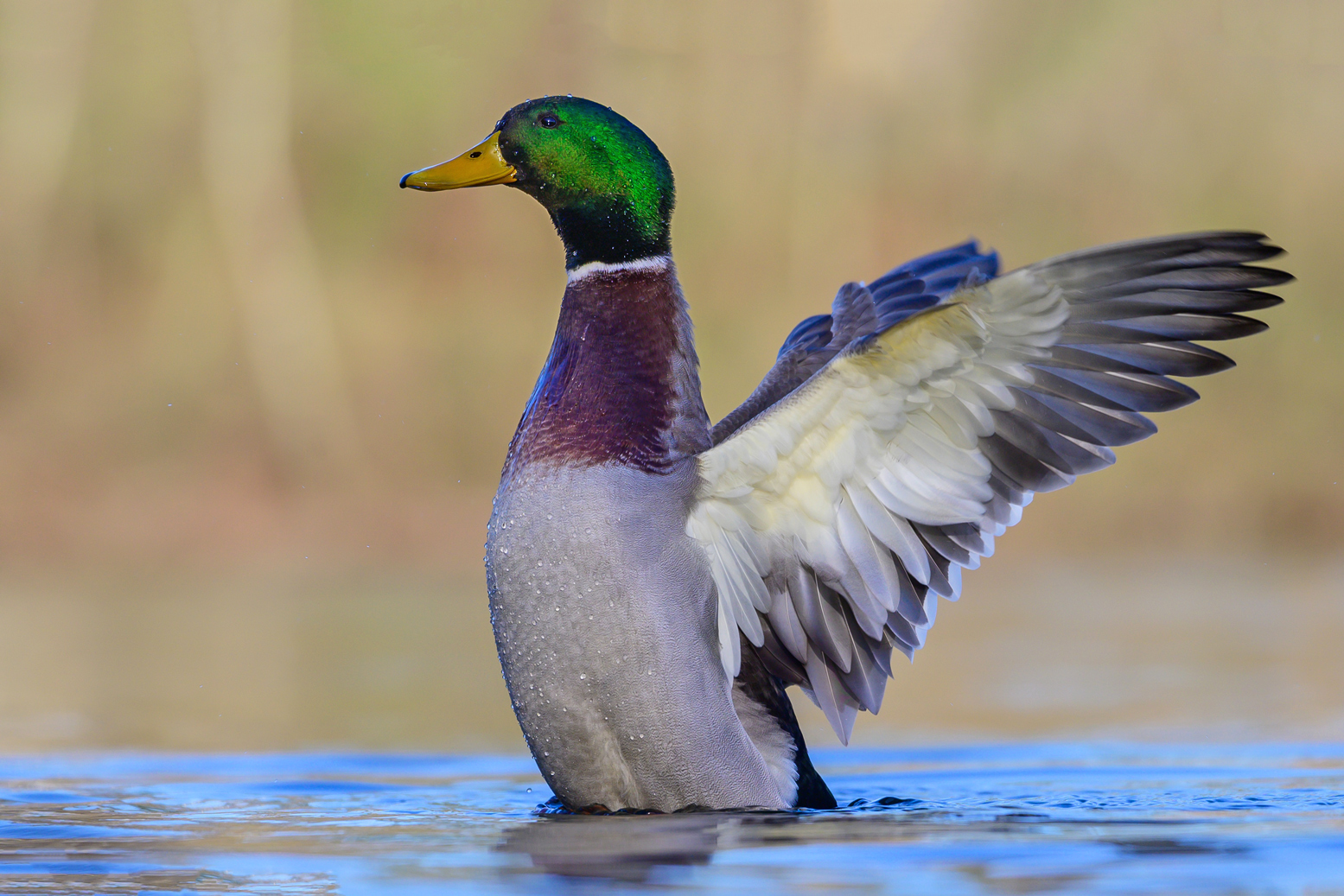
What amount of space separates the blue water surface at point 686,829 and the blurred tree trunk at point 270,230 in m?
9.52

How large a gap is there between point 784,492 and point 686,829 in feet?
2.62

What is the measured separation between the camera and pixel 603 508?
3959mm

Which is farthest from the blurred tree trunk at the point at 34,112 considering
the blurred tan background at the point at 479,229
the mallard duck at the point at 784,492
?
the mallard duck at the point at 784,492

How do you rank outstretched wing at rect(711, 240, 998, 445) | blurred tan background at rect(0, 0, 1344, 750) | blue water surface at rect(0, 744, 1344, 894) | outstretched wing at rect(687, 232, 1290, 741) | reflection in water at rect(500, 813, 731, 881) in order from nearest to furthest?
blue water surface at rect(0, 744, 1344, 894)
reflection in water at rect(500, 813, 731, 881)
outstretched wing at rect(687, 232, 1290, 741)
outstretched wing at rect(711, 240, 998, 445)
blurred tan background at rect(0, 0, 1344, 750)

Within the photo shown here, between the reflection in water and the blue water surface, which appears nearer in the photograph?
the blue water surface

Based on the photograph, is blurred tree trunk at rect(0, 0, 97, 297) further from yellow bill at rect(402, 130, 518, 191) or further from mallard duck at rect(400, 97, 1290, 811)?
mallard duck at rect(400, 97, 1290, 811)

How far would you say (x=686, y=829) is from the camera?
146 inches

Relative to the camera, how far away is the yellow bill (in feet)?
14.6

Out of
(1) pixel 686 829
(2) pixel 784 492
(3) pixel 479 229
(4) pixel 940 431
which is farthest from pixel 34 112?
(1) pixel 686 829

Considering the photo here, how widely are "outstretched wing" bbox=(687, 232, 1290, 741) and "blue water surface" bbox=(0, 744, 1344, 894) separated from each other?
1.75 ft

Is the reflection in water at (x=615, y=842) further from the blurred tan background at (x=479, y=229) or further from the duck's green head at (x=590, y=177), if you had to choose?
the blurred tan background at (x=479, y=229)

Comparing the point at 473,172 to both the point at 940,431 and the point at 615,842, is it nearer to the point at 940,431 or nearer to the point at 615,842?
the point at 940,431

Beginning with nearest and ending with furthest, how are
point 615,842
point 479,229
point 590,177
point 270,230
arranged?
point 615,842, point 590,177, point 270,230, point 479,229

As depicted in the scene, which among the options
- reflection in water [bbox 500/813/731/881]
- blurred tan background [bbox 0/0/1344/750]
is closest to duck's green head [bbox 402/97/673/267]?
reflection in water [bbox 500/813/731/881]
